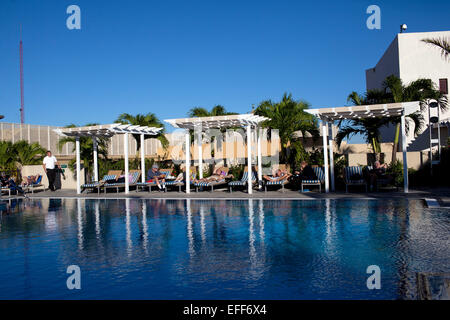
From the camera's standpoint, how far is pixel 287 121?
17.5 meters

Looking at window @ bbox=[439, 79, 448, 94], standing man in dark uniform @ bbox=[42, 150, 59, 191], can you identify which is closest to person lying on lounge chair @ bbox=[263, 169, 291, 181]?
standing man in dark uniform @ bbox=[42, 150, 59, 191]

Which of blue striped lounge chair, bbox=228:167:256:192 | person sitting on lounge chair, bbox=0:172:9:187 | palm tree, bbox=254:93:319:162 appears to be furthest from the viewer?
person sitting on lounge chair, bbox=0:172:9:187

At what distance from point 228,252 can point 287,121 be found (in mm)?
12036

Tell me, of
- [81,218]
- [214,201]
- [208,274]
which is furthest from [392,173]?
[208,274]

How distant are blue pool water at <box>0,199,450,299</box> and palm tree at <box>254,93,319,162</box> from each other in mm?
7059

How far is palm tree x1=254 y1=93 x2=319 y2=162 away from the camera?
17547 millimetres

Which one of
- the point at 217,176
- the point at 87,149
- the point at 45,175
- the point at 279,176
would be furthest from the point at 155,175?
the point at 45,175

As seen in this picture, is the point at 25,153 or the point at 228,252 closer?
the point at 228,252

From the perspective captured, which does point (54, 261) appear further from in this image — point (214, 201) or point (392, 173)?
point (392, 173)

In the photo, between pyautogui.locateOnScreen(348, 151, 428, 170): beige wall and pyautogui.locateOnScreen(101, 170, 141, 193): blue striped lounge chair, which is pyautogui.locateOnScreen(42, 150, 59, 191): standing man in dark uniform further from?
pyautogui.locateOnScreen(348, 151, 428, 170): beige wall

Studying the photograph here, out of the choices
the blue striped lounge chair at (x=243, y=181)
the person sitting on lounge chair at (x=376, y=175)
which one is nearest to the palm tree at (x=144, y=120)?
the blue striped lounge chair at (x=243, y=181)

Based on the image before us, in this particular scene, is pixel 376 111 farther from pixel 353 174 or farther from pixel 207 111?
pixel 207 111

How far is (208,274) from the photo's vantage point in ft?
16.6

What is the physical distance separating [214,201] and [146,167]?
8.60m
